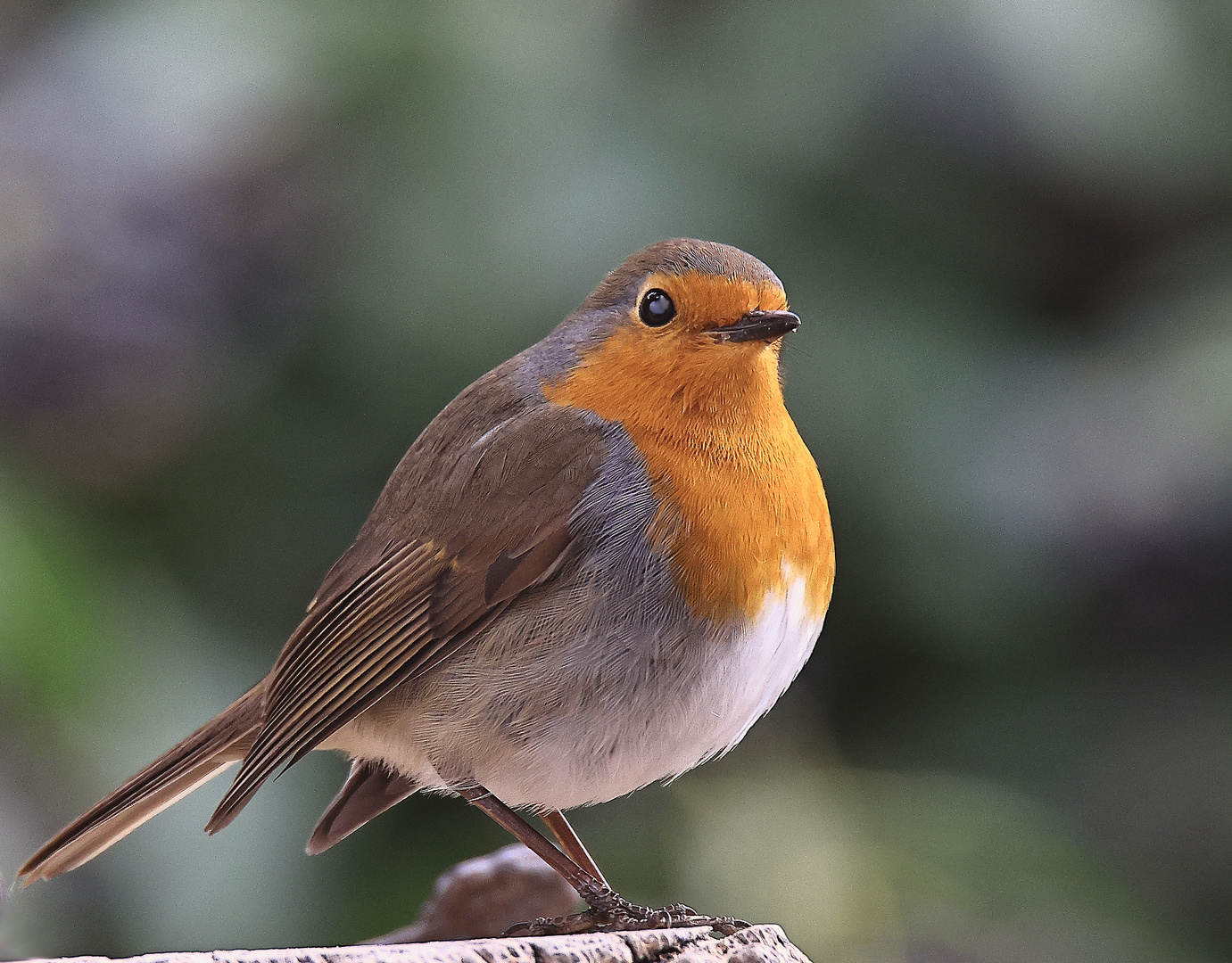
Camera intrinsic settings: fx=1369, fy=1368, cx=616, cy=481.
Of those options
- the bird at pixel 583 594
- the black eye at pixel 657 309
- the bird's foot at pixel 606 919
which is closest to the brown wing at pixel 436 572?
the bird at pixel 583 594

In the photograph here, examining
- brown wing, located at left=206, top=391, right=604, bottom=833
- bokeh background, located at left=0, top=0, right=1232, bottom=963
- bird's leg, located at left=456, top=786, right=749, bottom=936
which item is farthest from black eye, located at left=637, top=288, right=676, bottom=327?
bokeh background, located at left=0, top=0, right=1232, bottom=963

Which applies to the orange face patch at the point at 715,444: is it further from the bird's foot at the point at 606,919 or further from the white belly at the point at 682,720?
the bird's foot at the point at 606,919

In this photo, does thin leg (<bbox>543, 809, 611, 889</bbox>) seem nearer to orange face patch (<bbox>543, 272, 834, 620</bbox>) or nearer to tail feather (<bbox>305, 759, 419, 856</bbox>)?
tail feather (<bbox>305, 759, 419, 856</bbox>)

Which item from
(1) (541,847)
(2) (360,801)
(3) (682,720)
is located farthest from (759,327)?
(2) (360,801)

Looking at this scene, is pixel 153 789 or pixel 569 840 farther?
pixel 569 840

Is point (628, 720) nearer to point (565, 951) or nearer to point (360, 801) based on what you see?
point (565, 951)

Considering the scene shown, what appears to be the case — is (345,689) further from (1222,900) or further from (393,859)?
(1222,900)
